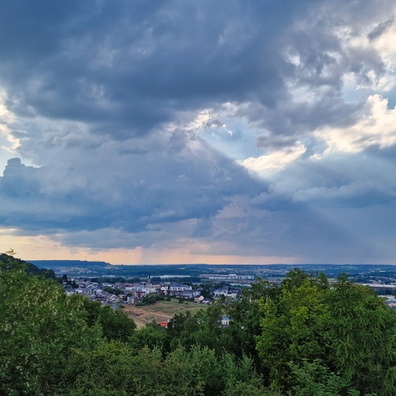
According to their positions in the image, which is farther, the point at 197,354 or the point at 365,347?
the point at 197,354

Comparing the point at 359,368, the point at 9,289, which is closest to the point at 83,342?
the point at 9,289

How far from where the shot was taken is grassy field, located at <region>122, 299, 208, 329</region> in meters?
118

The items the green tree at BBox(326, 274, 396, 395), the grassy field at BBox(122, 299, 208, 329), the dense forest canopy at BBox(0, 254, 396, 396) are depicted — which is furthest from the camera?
the grassy field at BBox(122, 299, 208, 329)

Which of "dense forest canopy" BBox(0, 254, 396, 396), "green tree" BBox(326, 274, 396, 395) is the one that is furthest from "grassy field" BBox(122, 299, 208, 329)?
"green tree" BBox(326, 274, 396, 395)

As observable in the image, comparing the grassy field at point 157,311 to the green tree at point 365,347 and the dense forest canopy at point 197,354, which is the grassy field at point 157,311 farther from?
the green tree at point 365,347

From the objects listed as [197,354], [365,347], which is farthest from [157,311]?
[365,347]

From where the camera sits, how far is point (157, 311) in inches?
5477

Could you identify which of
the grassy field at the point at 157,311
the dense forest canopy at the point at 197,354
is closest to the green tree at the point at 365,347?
the dense forest canopy at the point at 197,354

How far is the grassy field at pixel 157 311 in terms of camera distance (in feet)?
386

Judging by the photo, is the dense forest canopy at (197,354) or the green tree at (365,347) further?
the green tree at (365,347)

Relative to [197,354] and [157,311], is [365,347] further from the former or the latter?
[157,311]

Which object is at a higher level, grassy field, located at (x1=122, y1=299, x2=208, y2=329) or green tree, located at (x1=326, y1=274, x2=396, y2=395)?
green tree, located at (x1=326, y1=274, x2=396, y2=395)

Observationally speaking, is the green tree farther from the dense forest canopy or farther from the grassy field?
the grassy field

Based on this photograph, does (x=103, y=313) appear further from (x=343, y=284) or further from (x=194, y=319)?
(x=343, y=284)
